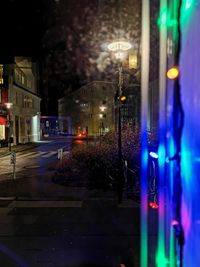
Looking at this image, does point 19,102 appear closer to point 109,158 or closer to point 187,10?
point 109,158

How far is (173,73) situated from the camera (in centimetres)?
160

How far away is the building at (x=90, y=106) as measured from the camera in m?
54.0

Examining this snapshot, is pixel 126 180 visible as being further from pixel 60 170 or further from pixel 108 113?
pixel 108 113

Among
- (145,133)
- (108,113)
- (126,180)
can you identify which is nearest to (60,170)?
(126,180)

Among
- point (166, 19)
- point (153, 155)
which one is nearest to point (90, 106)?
point (153, 155)

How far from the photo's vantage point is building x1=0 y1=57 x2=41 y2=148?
106ft

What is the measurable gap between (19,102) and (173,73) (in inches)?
1445

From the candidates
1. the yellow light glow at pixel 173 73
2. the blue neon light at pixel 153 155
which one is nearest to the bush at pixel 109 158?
the blue neon light at pixel 153 155

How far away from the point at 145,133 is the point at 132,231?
4653 mm

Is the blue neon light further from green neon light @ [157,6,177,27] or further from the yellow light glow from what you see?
green neon light @ [157,6,177,27]

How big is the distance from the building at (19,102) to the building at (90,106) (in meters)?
9.02

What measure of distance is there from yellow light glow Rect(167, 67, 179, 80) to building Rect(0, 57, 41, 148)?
91.6 feet

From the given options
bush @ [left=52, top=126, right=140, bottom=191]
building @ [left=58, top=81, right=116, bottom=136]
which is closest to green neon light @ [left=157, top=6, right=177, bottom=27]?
bush @ [left=52, top=126, right=140, bottom=191]

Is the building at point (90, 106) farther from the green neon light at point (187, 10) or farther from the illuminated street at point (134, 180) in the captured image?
the green neon light at point (187, 10)
